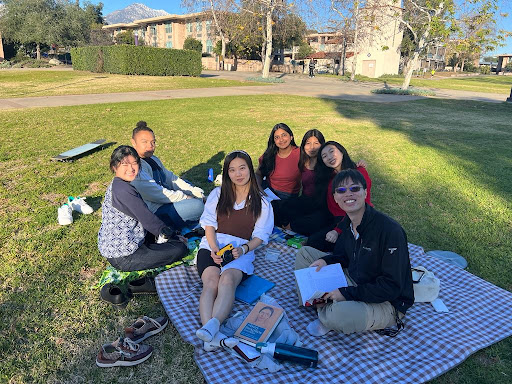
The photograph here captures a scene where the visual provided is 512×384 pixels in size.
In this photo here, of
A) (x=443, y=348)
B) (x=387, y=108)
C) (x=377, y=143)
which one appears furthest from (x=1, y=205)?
(x=387, y=108)

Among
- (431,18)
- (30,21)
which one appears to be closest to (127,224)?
(431,18)

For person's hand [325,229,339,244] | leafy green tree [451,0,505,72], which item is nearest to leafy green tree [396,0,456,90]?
leafy green tree [451,0,505,72]

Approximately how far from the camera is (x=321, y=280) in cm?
321

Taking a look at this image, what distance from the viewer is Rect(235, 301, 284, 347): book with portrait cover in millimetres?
2787

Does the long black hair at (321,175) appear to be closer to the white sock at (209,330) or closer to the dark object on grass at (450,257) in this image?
the dark object on grass at (450,257)

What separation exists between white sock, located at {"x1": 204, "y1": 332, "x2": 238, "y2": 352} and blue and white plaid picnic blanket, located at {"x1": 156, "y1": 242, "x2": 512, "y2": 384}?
0.05 m

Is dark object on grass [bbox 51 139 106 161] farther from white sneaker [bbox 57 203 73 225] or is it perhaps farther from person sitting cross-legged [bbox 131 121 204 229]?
person sitting cross-legged [bbox 131 121 204 229]

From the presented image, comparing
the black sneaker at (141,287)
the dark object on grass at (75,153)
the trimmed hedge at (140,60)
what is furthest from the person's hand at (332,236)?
the trimmed hedge at (140,60)

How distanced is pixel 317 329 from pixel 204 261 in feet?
3.96

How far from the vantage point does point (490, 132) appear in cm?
1117

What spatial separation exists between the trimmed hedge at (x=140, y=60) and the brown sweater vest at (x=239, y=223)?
28.9 meters

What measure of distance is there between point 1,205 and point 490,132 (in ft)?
41.2

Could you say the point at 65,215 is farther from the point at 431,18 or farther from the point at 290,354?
the point at 431,18

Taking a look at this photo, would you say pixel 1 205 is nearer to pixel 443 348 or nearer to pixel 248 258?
pixel 248 258
